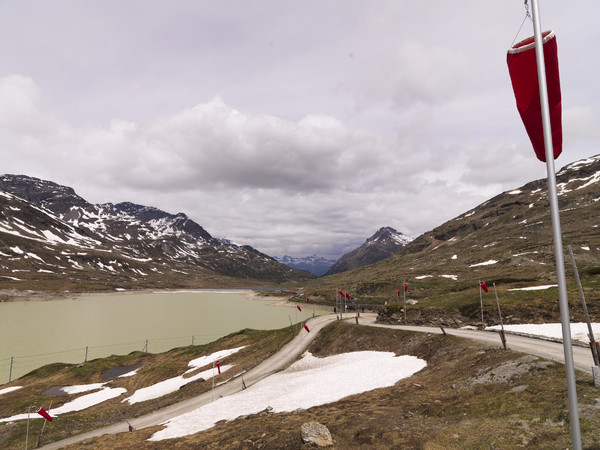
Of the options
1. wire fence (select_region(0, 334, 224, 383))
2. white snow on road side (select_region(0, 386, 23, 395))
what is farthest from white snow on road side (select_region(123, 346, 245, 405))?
wire fence (select_region(0, 334, 224, 383))

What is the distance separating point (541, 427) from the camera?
12.7m

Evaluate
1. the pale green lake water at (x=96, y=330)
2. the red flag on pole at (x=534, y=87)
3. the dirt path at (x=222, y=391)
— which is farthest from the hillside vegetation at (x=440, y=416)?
the pale green lake water at (x=96, y=330)

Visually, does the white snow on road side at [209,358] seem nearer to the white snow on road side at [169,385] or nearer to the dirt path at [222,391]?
the white snow on road side at [169,385]

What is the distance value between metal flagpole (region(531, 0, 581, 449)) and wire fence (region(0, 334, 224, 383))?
83.4 meters

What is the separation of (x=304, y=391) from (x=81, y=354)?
76.0 m

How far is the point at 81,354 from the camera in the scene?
77.1 meters

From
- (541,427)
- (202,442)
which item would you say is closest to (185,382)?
(202,442)

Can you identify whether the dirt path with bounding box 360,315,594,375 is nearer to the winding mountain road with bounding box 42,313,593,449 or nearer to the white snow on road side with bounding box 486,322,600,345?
the winding mountain road with bounding box 42,313,593,449

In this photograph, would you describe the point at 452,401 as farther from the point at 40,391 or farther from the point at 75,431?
the point at 40,391

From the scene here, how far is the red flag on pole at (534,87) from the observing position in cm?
784

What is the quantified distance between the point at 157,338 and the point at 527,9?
4200 inches

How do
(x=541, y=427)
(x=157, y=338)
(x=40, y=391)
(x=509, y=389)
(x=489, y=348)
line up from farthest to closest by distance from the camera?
(x=157, y=338) → (x=40, y=391) → (x=489, y=348) → (x=509, y=389) → (x=541, y=427)

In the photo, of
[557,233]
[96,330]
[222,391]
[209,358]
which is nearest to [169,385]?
[209,358]

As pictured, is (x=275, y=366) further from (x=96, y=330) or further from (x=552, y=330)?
(x=96, y=330)
